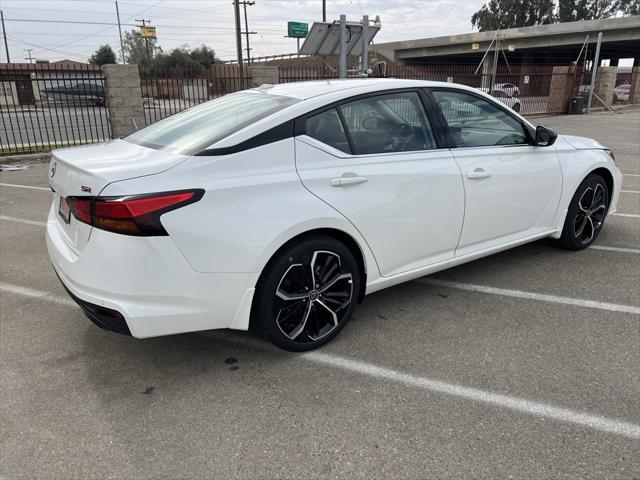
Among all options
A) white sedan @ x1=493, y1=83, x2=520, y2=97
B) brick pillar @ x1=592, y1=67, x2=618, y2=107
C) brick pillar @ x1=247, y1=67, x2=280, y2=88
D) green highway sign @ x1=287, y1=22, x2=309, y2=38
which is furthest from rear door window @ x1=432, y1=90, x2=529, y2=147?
brick pillar @ x1=592, y1=67, x2=618, y2=107

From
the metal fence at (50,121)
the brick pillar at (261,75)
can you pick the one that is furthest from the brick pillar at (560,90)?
the metal fence at (50,121)

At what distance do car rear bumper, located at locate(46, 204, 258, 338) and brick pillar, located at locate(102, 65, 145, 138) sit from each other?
1020 cm

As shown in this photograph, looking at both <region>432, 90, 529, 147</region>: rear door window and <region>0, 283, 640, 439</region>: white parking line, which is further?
<region>432, 90, 529, 147</region>: rear door window

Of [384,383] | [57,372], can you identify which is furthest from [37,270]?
[384,383]

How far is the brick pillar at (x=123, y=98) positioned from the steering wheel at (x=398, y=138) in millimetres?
9872

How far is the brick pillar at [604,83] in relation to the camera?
26.8m

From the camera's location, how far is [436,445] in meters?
2.31

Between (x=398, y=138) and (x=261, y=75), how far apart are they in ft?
35.4

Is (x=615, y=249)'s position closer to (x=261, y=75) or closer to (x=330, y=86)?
(x=330, y=86)

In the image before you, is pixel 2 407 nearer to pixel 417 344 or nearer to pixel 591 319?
pixel 417 344

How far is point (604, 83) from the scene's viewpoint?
2698cm

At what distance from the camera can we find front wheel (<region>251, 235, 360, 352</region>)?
278 cm

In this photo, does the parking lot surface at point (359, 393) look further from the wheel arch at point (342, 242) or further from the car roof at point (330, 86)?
the car roof at point (330, 86)

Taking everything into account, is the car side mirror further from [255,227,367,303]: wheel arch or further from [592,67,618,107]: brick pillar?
[592,67,618,107]: brick pillar
